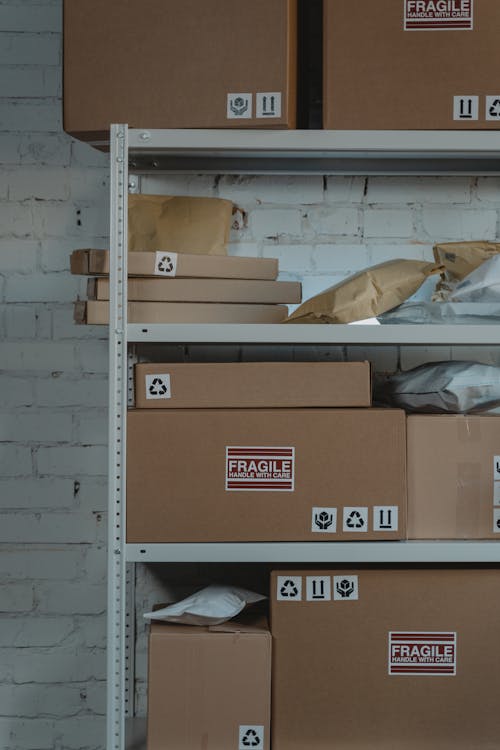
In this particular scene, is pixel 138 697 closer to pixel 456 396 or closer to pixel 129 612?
pixel 129 612

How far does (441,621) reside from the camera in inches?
57.1

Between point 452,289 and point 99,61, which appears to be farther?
point 452,289

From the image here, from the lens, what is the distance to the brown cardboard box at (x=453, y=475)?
1.46m

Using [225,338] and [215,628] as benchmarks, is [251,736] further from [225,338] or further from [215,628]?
[225,338]

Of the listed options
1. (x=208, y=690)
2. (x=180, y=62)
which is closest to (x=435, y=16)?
(x=180, y=62)

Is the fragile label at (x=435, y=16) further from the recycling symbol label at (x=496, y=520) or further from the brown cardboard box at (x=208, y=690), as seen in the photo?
the brown cardboard box at (x=208, y=690)

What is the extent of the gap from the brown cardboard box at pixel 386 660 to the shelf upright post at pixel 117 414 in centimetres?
28

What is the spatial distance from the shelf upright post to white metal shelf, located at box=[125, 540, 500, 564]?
0.05m

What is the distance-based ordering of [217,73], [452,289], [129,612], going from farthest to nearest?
[129,612]
[452,289]
[217,73]

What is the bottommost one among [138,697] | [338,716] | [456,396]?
[138,697]

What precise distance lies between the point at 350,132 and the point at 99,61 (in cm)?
46

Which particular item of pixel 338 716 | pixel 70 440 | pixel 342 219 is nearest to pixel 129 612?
pixel 70 440

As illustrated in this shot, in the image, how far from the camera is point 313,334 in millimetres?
1436

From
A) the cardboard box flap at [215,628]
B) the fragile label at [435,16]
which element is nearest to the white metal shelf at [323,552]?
the cardboard box flap at [215,628]
